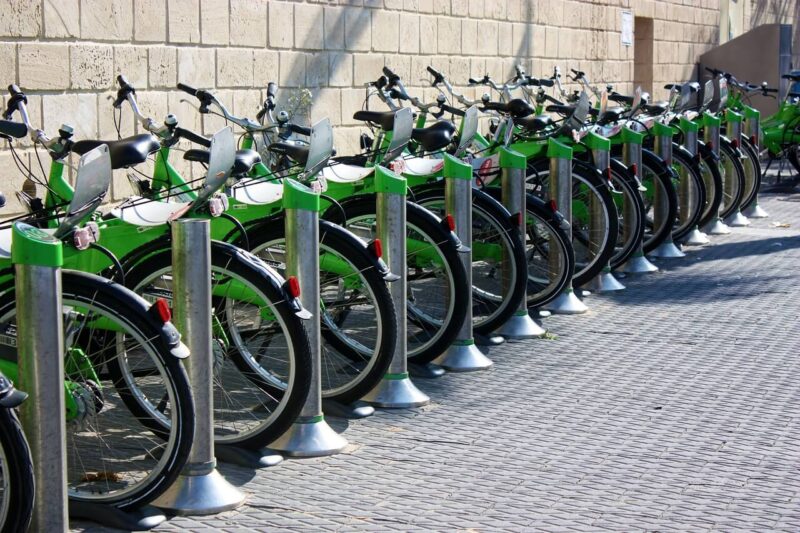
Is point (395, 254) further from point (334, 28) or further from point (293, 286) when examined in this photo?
point (334, 28)

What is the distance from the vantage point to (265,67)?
27.6 feet

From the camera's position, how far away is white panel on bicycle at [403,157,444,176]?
6645 millimetres

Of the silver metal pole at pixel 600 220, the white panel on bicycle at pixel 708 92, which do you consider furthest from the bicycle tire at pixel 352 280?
the white panel on bicycle at pixel 708 92

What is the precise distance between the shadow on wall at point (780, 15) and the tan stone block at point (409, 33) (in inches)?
474

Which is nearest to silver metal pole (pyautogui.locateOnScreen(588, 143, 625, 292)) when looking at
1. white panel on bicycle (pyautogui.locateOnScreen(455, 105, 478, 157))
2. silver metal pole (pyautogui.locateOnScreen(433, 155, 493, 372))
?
white panel on bicycle (pyautogui.locateOnScreen(455, 105, 478, 157))

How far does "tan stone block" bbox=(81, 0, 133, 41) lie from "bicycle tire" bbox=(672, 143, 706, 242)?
4.07 meters

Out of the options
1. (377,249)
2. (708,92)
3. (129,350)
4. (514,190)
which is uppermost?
(708,92)

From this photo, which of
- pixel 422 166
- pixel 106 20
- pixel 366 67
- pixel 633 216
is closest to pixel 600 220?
pixel 633 216

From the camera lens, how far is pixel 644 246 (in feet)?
30.3

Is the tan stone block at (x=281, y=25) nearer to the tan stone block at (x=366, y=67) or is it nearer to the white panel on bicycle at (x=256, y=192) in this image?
the tan stone block at (x=366, y=67)

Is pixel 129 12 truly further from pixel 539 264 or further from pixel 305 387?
pixel 305 387

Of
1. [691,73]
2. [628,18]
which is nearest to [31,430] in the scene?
[628,18]

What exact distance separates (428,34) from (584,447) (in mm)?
6044

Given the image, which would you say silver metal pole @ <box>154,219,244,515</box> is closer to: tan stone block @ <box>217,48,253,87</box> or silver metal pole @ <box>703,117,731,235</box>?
tan stone block @ <box>217,48,253,87</box>
